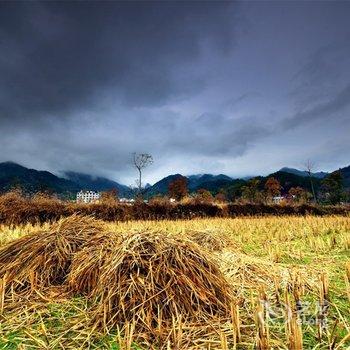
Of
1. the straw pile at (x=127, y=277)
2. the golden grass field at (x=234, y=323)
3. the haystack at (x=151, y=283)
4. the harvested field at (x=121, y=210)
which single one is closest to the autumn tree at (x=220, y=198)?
the harvested field at (x=121, y=210)

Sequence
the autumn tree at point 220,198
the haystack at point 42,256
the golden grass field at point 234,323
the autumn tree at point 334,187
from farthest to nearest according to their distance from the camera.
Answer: the autumn tree at point 334,187 → the autumn tree at point 220,198 → the haystack at point 42,256 → the golden grass field at point 234,323

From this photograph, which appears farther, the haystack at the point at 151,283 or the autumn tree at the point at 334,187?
the autumn tree at the point at 334,187

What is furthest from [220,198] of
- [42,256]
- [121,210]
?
[42,256]

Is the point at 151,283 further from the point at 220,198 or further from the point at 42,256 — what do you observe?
the point at 220,198

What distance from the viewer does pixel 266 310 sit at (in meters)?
2.60

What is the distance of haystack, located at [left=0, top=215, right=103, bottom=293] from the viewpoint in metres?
3.38

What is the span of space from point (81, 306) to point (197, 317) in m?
0.97

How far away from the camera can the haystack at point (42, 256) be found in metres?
3.38

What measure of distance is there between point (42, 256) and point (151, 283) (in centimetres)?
144

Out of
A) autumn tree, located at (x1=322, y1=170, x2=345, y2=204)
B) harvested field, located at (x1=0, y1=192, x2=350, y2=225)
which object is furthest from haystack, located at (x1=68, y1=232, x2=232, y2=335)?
autumn tree, located at (x1=322, y1=170, x2=345, y2=204)

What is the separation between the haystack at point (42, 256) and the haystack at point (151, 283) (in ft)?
0.94

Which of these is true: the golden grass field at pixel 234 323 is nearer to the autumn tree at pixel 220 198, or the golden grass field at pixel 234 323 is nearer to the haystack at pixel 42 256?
the haystack at pixel 42 256

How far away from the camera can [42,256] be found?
11.8ft

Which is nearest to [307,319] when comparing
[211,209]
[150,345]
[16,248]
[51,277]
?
[150,345]
